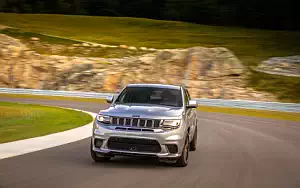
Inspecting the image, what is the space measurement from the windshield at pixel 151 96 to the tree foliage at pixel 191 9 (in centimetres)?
7435

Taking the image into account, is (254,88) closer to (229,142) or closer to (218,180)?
(229,142)

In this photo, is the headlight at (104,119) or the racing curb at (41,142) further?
the racing curb at (41,142)

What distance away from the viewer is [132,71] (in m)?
49.2

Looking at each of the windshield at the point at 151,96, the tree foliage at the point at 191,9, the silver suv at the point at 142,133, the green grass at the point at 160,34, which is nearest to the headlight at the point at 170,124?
the silver suv at the point at 142,133

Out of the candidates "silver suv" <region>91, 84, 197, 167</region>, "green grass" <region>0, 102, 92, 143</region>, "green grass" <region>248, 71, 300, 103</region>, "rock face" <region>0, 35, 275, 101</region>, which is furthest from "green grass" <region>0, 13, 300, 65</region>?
"silver suv" <region>91, 84, 197, 167</region>

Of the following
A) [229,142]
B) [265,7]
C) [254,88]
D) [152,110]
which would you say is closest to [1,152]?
[152,110]

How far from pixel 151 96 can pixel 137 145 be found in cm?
184

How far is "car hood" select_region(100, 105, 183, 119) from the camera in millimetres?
10992

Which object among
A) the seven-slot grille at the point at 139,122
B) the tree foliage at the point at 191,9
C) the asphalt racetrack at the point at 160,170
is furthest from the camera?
the tree foliage at the point at 191,9

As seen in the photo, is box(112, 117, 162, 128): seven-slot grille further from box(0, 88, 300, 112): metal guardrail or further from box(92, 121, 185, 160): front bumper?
box(0, 88, 300, 112): metal guardrail

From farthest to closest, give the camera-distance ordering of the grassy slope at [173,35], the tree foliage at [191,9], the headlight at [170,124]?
the tree foliage at [191,9] → the grassy slope at [173,35] → the headlight at [170,124]

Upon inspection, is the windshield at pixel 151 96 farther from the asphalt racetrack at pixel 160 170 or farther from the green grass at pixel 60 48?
the green grass at pixel 60 48

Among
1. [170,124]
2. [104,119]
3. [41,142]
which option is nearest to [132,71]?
[41,142]

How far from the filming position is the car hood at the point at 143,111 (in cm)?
1099
